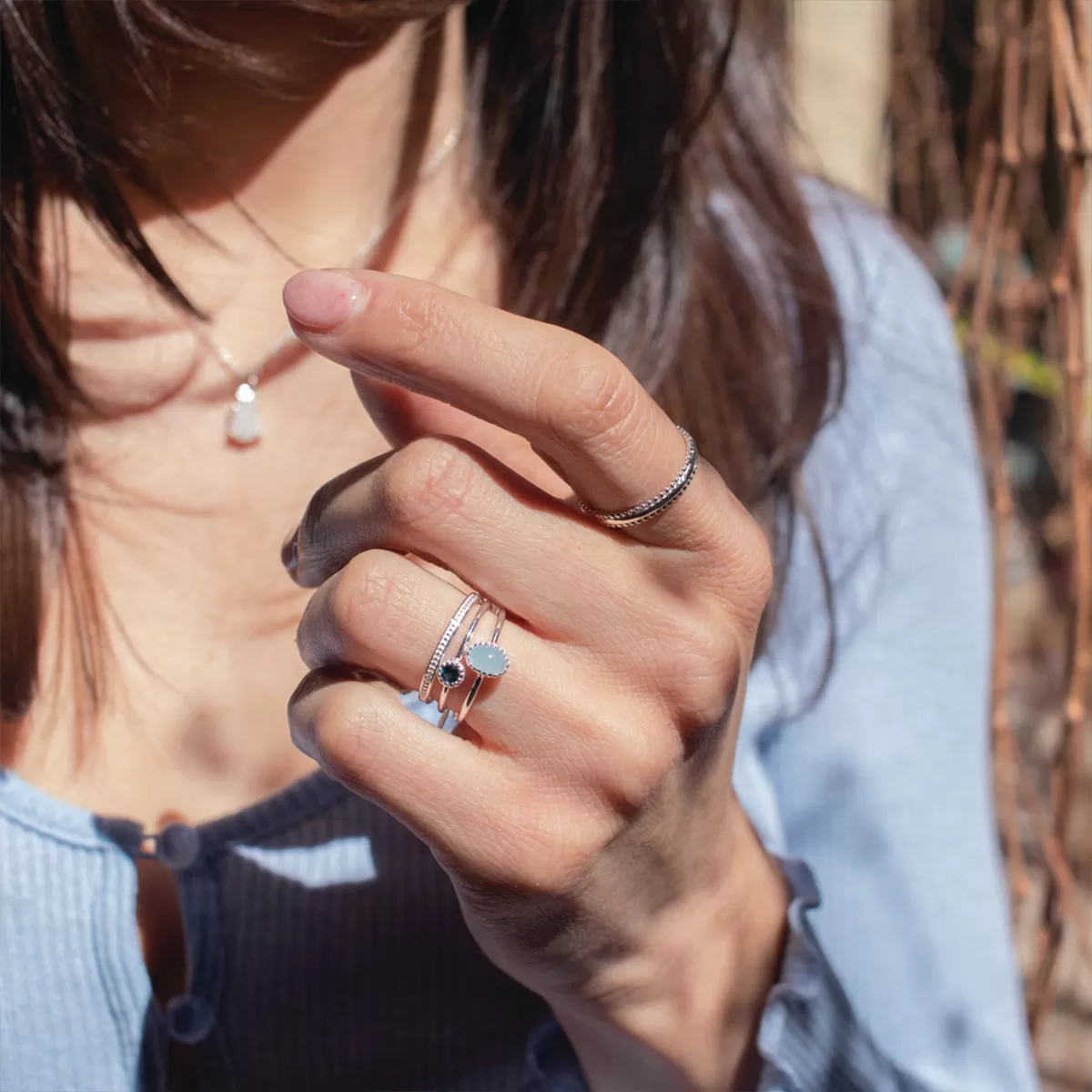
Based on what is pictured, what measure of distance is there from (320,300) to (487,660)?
0.20m

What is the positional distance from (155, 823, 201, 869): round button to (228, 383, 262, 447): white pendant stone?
33 centimetres

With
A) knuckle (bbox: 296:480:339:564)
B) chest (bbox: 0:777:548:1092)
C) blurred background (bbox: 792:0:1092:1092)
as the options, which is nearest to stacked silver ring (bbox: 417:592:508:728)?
knuckle (bbox: 296:480:339:564)

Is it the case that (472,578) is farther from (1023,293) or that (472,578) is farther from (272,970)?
(1023,293)

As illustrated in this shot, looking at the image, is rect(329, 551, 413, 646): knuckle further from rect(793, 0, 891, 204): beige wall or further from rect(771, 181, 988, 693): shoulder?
rect(793, 0, 891, 204): beige wall

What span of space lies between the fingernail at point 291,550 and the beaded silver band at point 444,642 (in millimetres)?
125

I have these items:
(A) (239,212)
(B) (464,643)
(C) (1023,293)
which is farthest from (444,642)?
(C) (1023,293)

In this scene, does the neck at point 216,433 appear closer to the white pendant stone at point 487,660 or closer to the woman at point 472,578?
the woman at point 472,578

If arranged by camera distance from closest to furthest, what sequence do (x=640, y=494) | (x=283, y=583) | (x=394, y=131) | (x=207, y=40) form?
1. (x=640, y=494)
2. (x=207, y=40)
3. (x=283, y=583)
4. (x=394, y=131)

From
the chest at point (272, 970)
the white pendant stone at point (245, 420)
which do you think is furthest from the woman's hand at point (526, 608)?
the white pendant stone at point (245, 420)

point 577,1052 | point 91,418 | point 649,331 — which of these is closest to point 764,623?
point 649,331

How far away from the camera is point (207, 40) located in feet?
2.73

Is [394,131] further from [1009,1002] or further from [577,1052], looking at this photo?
[1009,1002]

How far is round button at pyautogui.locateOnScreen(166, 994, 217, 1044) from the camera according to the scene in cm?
82

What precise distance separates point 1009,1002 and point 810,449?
0.54m
